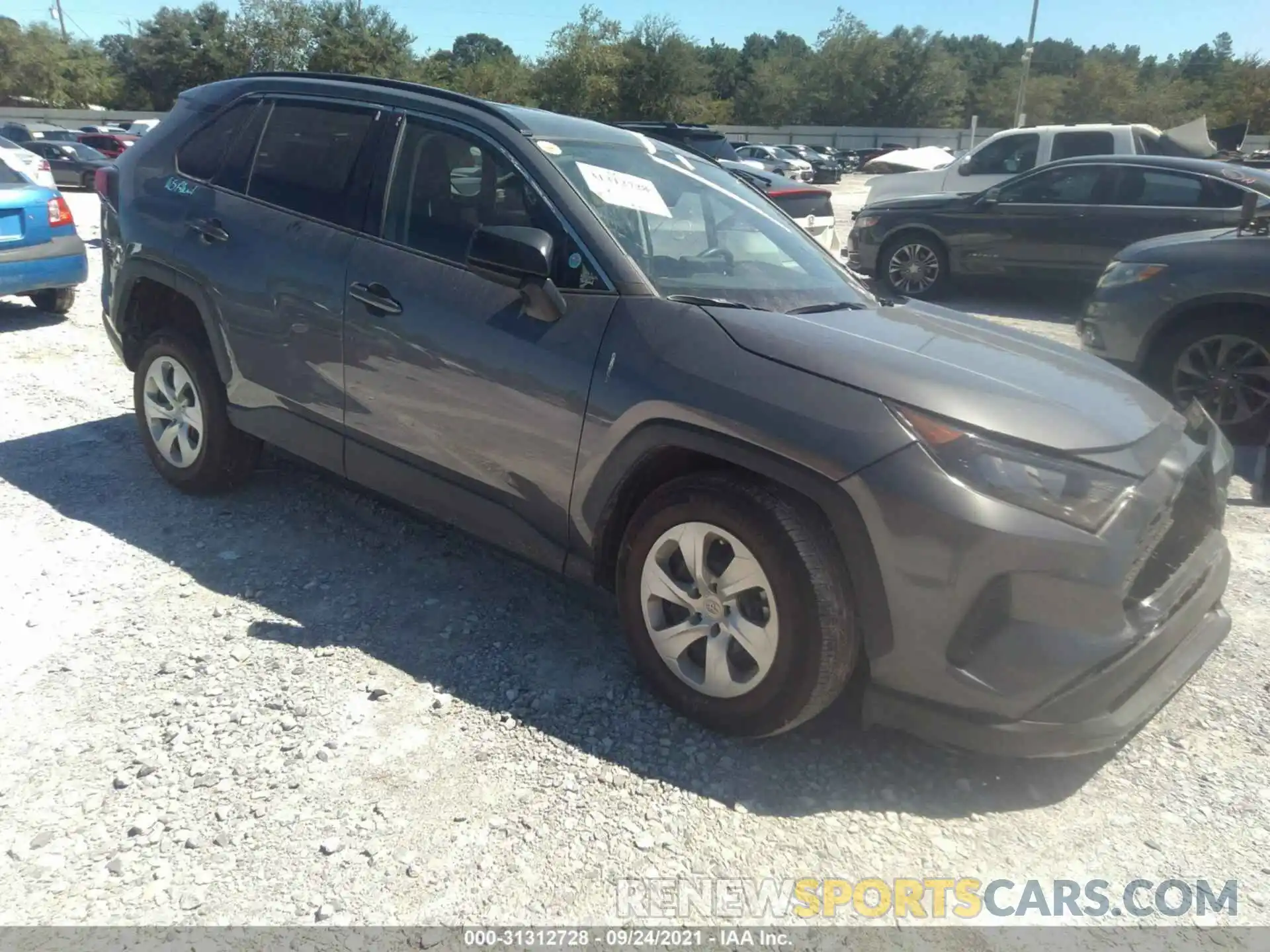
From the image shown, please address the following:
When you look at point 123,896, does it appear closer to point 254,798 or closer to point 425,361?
point 254,798

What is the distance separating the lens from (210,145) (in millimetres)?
4379

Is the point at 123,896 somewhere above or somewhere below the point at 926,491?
below

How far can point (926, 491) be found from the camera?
245cm

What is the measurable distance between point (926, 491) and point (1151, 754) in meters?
1.30

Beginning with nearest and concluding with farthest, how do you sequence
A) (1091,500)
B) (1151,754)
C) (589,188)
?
(1091,500)
(1151,754)
(589,188)

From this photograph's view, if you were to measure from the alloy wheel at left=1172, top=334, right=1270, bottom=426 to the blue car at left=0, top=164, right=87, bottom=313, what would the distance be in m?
8.25

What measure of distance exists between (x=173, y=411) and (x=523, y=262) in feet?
7.72

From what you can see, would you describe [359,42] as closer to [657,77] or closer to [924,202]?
[657,77]

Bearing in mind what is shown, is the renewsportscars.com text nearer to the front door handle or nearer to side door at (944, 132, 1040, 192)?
the front door handle

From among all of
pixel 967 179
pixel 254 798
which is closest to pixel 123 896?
pixel 254 798

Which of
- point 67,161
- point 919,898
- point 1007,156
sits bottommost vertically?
point 919,898

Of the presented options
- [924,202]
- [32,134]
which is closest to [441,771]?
[924,202]

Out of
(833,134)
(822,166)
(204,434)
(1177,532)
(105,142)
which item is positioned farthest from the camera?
(833,134)

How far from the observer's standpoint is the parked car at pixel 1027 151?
12.9m
